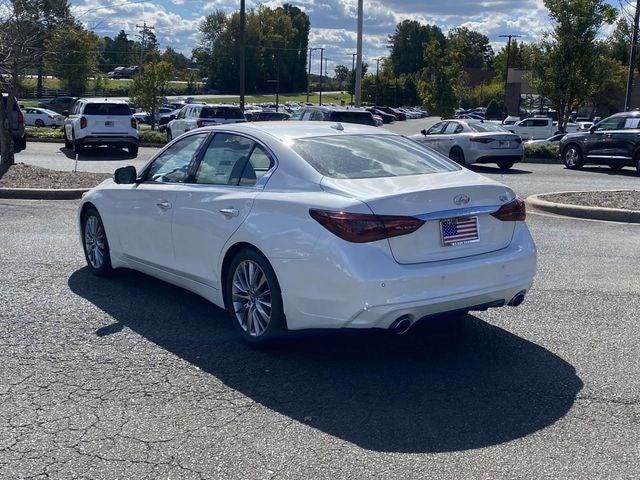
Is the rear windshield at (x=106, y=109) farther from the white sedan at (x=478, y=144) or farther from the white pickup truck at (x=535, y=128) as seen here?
the white pickup truck at (x=535, y=128)

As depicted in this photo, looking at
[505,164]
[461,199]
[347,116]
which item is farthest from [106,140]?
[461,199]

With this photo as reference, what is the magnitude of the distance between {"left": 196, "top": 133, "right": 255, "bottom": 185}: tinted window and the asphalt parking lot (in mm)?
1163

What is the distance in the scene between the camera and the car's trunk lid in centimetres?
511

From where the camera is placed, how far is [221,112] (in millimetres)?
26328

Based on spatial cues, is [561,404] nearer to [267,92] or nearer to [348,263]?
[348,263]

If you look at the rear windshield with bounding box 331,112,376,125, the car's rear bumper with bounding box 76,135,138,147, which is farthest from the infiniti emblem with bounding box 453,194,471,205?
the car's rear bumper with bounding box 76,135,138,147

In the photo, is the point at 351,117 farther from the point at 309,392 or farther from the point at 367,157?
the point at 309,392

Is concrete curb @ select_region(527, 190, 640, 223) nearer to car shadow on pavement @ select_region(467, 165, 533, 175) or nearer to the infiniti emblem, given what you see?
the infiniti emblem

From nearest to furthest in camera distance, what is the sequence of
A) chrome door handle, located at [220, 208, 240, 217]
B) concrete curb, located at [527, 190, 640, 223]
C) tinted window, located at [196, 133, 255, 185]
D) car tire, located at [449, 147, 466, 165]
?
chrome door handle, located at [220, 208, 240, 217]
tinted window, located at [196, 133, 255, 185]
concrete curb, located at [527, 190, 640, 223]
car tire, located at [449, 147, 466, 165]

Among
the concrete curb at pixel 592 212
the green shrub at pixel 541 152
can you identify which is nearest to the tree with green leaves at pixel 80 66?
the green shrub at pixel 541 152

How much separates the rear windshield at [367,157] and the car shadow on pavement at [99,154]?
1819cm

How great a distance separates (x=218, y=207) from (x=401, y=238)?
156cm

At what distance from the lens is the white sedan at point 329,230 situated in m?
5.05

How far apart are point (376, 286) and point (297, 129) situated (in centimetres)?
192
